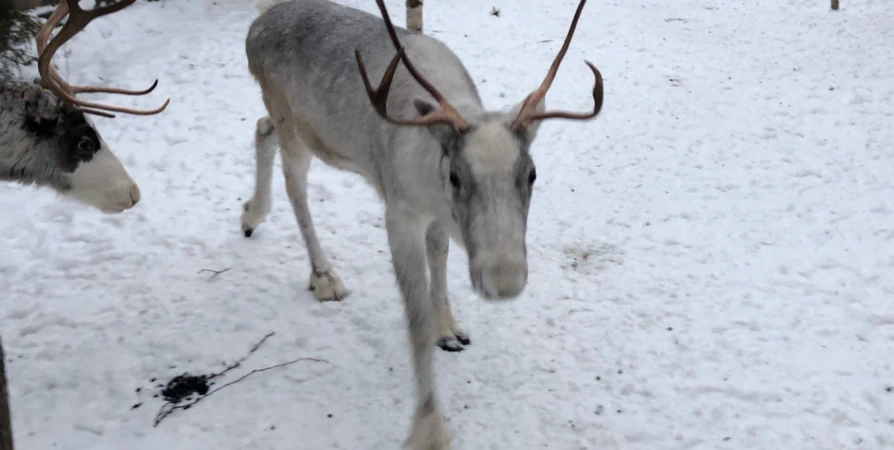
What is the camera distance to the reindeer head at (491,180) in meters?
2.35

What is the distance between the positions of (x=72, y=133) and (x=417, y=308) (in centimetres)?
183

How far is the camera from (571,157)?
643cm

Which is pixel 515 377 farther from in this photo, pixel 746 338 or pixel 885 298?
pixel 885 298

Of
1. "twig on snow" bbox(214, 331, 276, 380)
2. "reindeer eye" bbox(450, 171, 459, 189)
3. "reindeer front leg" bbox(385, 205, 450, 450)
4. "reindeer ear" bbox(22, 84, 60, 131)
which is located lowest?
"twig on snow" bbox(214, 331, 276, 380)

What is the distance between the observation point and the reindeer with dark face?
9.76 feet

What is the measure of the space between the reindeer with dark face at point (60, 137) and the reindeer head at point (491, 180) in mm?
1303

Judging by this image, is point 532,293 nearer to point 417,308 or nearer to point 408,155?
point 417,308

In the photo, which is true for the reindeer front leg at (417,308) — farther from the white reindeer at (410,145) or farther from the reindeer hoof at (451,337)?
the reindeer hoof at (451,337)

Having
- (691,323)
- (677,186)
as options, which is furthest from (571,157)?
(691,323)

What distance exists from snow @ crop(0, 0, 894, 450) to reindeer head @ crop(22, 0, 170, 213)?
87 centimetres

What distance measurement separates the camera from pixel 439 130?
254cm

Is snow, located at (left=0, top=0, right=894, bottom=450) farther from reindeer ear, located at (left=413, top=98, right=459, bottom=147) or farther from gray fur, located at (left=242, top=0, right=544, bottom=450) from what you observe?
reindeer ear, located at (left=413, top=98, right=459, bottom=147)

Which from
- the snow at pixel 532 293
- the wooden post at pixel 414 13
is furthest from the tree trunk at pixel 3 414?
the wooden post at pixel 414 13

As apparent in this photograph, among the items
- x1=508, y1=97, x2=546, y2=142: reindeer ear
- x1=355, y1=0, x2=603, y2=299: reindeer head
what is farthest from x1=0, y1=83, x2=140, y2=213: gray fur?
x1=508, y1=97, x2=546, y2=142: reindeer ear
